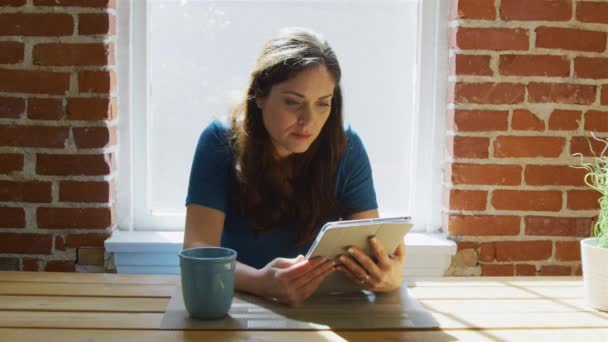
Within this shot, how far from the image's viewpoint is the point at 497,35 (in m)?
1.90

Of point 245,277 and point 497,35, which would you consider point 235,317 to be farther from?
point 497,35

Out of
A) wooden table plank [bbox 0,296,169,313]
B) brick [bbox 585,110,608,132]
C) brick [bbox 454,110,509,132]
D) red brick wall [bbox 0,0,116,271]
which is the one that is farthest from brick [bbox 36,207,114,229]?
brick [bbox 585,110,608,132]

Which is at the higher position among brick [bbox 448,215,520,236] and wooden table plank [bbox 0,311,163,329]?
brick [bbox 448,215,520,236]

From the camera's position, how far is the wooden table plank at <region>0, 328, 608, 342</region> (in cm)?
102

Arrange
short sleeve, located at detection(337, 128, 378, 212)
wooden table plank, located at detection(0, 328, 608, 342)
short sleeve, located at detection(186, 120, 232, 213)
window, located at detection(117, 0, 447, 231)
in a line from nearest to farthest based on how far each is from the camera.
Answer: wooden table plank, located at detection(0, 328, 608, 342), short sleeve, located at detection(186, 120, 232, 213), short sleeve, located at detection(337, 128, 378, 212), window, located at detection(117, 0, 447, 231)

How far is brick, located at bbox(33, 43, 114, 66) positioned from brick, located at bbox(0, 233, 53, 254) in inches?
19.2

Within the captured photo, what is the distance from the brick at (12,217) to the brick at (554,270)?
1.52 m

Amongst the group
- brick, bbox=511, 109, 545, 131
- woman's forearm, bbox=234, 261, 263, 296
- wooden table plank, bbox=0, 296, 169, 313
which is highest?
brick, bbox=511, 109, 545, 131

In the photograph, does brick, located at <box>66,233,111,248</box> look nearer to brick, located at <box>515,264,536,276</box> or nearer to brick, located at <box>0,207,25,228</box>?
brick, located at <box>0,207,25,228</box>

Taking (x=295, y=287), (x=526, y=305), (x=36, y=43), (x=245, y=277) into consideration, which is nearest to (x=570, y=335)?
(x=526, y=305)

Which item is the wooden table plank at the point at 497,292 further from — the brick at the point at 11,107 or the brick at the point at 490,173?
the brick at the point at 11,107

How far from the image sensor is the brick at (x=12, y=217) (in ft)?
6.07

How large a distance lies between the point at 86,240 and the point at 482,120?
3.93 ft

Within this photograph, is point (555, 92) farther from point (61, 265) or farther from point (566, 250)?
point (61, 265)
